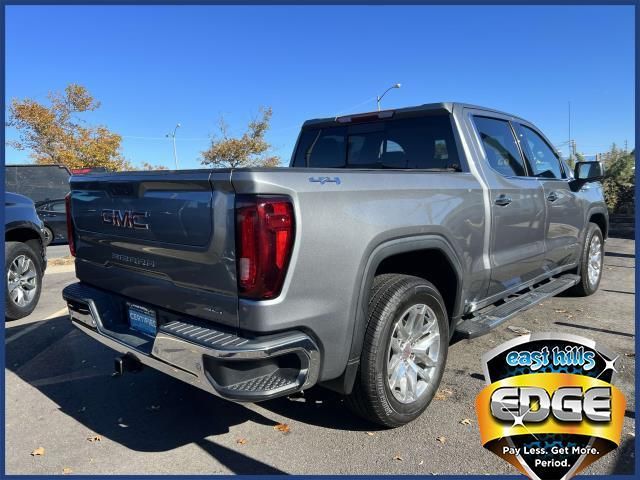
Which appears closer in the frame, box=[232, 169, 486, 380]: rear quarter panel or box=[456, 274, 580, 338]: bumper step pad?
box=[232, 169, 486, 380]: rear quarter panel

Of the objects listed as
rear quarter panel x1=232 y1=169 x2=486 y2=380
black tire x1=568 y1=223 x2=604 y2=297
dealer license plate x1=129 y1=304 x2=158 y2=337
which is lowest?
black tire x1=568 y1=223 x2=604 y2=297

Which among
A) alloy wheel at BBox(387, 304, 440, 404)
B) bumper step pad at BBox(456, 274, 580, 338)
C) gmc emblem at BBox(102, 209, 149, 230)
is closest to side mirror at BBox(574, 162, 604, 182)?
bumper step pad at BBox(456, 274, 580, 338)

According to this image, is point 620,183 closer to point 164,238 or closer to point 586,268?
point 586,268

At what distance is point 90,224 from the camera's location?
3273 millimetres

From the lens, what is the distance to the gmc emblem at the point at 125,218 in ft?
9.07

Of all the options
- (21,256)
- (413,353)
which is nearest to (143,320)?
(413,353)

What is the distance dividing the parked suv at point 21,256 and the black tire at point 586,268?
21.5 ft

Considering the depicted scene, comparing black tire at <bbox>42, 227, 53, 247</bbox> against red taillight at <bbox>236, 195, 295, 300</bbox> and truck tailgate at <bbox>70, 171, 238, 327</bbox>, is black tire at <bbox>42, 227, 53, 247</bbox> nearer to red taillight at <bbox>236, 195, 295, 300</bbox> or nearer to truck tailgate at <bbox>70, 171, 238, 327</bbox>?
truck tailgate at <bbox>70, 171, 238, 327</bbox>

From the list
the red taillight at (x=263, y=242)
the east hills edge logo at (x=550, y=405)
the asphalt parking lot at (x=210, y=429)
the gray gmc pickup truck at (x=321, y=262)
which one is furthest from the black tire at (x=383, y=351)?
the red taillight at (x=263, y=242)

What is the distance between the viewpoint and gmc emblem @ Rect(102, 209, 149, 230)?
9.07 feet

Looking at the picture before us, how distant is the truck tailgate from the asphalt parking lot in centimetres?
88

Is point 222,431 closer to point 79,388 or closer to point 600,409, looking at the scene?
point 79,388

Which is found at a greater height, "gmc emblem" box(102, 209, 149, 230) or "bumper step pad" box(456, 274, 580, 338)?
"gmc emblem" box(102, 209, 149, 230)

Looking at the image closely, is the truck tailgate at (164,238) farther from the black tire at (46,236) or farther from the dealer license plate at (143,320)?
the black tire at (46,236)
